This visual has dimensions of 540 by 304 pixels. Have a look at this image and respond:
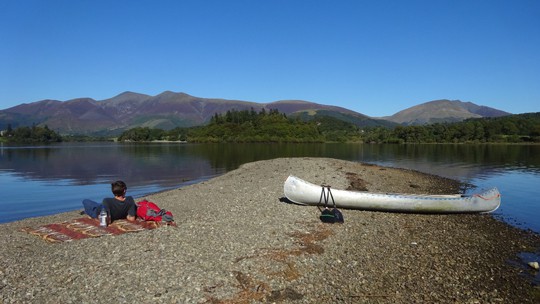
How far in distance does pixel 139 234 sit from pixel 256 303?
263 inches

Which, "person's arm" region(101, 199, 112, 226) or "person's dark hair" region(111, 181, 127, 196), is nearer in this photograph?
"person's arm" region(101, 199, 112, 226)

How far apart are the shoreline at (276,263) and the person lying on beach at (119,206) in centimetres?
181

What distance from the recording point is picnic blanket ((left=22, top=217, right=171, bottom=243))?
13109 millimetres

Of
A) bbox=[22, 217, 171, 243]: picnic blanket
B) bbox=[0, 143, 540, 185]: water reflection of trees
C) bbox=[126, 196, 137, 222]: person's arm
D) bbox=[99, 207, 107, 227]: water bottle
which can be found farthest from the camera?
bbox=[0, 143, 540, 185]: water reflection of trees

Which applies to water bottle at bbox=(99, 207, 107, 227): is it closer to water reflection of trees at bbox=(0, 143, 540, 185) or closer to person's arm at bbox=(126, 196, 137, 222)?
person's arm at bbox=(126, 196, 137, 222)

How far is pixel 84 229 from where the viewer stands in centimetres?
1378

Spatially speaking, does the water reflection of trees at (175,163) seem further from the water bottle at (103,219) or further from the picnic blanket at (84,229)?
the water bottle at (103,219)

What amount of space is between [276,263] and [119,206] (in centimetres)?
773

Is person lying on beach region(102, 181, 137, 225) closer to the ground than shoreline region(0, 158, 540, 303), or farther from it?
farther from it

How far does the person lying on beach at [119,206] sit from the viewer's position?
14.5 meters

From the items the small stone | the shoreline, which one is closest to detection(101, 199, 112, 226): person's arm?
the shoreline

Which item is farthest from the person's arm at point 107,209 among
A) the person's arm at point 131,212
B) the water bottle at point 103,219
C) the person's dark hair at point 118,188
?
the person's arm at point 131,212

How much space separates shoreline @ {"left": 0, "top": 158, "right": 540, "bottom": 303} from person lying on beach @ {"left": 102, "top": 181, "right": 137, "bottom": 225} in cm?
181

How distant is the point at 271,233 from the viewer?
14.2m
